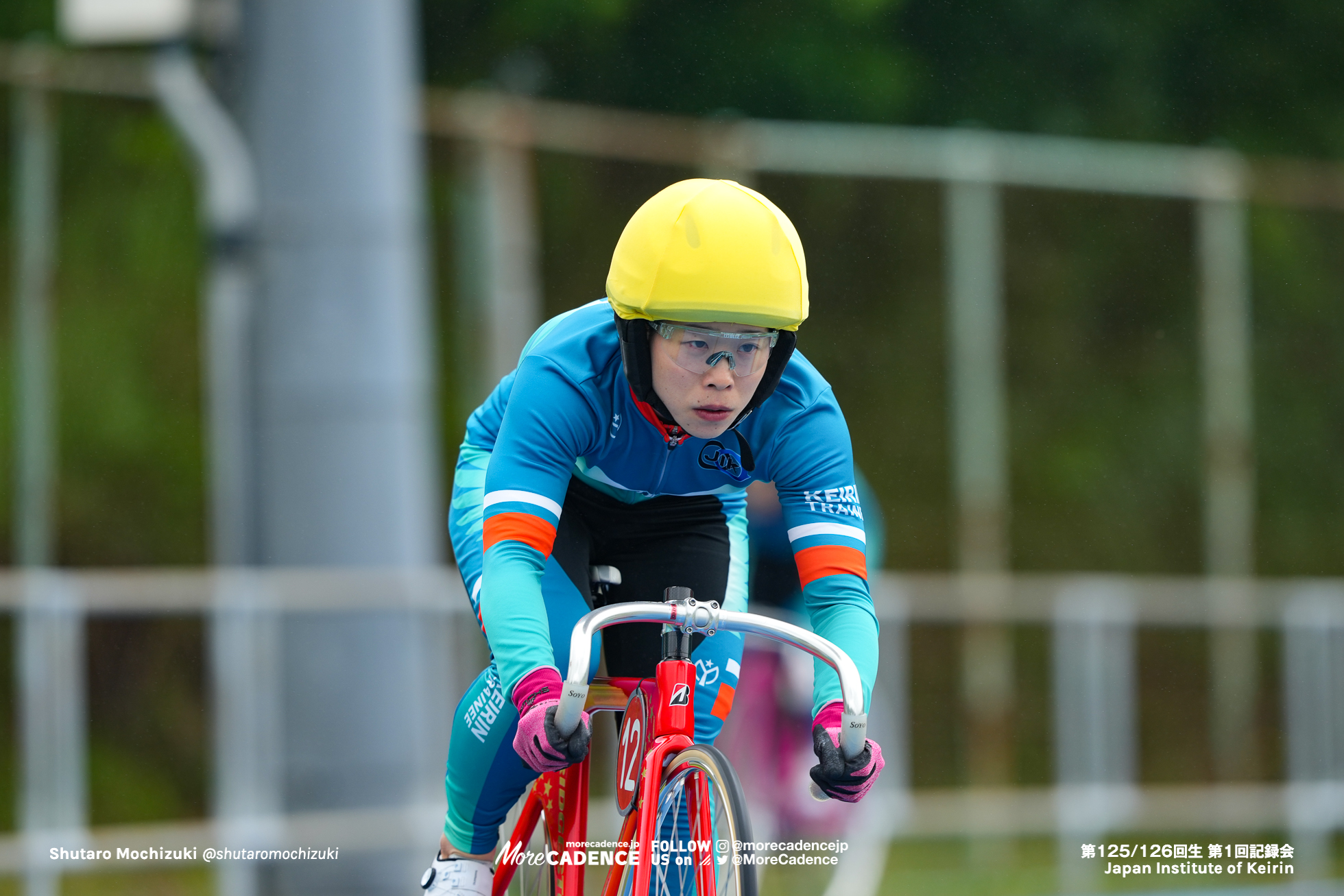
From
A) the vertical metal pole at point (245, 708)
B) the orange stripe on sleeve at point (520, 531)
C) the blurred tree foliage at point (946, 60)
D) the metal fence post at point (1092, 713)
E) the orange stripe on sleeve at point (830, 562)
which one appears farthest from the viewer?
the blurred tree foliage at point (946, 60)

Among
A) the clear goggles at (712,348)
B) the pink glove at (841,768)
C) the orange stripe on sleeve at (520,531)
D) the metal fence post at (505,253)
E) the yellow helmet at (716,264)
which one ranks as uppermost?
the metal fence post at (505,253)

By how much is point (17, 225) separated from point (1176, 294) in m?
8.72

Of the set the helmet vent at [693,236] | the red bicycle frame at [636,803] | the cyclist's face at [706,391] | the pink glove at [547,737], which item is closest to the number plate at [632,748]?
the red bicycle frame at [636,803]

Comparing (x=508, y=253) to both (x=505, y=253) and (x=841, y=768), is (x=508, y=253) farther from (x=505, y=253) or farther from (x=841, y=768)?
(x=841, y=768)

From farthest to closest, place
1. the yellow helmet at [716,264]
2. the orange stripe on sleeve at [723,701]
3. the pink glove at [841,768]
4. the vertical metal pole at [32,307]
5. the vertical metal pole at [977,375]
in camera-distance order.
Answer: the vertical metal pole at [977,375]
the vertical metal pole at [32,307]
the orange stripe on sleeve at [723,701]
the yellow helmet at [716,264]
the pink glove at [841,768]

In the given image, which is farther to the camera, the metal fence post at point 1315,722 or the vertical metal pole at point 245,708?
the metal fence post at point 1315,722

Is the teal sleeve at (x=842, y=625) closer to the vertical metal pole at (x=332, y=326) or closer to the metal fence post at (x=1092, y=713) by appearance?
the vertical metal pole at (x=332, y=326)

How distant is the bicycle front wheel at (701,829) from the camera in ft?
13.3

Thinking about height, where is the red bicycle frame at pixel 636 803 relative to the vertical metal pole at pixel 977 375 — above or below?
below

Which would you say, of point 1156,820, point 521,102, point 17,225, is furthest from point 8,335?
point 1156,820

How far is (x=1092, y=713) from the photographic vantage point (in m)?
12.6

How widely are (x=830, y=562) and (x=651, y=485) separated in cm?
51

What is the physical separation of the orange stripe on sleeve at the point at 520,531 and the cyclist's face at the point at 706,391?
38 centimetres

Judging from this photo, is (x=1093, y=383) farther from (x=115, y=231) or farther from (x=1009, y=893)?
(x=115, y=231)
